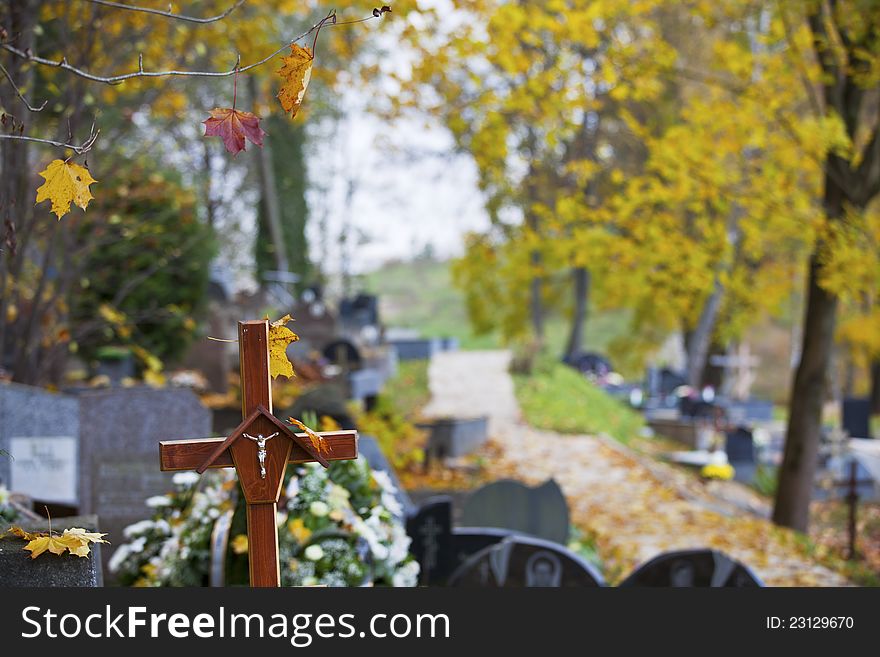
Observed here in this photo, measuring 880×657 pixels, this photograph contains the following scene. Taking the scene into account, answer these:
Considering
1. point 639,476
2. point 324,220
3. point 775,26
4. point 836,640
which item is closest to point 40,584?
point 836,640

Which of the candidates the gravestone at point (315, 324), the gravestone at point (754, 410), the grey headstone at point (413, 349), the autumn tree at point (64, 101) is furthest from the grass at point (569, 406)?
the autumn tree at point (64, 101)

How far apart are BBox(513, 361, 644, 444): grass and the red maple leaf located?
1373 cm

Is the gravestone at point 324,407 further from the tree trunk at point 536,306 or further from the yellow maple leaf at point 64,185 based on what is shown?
the tree trunk at point 536,306

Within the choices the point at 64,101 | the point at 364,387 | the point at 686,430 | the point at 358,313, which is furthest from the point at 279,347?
the point at 358,313

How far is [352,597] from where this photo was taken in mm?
2744

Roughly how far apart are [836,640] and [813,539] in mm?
7450

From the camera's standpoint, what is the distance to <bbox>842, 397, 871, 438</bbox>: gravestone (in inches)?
619

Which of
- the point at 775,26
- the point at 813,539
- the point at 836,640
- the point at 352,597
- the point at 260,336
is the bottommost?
the point at 813,539

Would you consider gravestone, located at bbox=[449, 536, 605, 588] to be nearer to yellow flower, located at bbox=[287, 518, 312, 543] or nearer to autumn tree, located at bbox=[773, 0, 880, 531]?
yellow flower, located at bbox=[287, 518, 312, 543]

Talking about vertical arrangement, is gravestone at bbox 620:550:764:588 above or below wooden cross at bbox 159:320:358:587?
below

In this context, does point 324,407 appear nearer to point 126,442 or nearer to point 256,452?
point 126,442

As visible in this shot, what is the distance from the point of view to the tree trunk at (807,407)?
31.9 feet

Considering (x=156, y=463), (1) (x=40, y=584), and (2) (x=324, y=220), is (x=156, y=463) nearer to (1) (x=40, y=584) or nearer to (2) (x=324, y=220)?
(1) (x=40, y=584)

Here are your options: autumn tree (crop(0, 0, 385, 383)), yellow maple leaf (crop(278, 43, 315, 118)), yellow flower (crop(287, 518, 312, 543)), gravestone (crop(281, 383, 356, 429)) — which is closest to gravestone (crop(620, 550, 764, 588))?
yellow flower (crop(287, 518, 312, 543))
